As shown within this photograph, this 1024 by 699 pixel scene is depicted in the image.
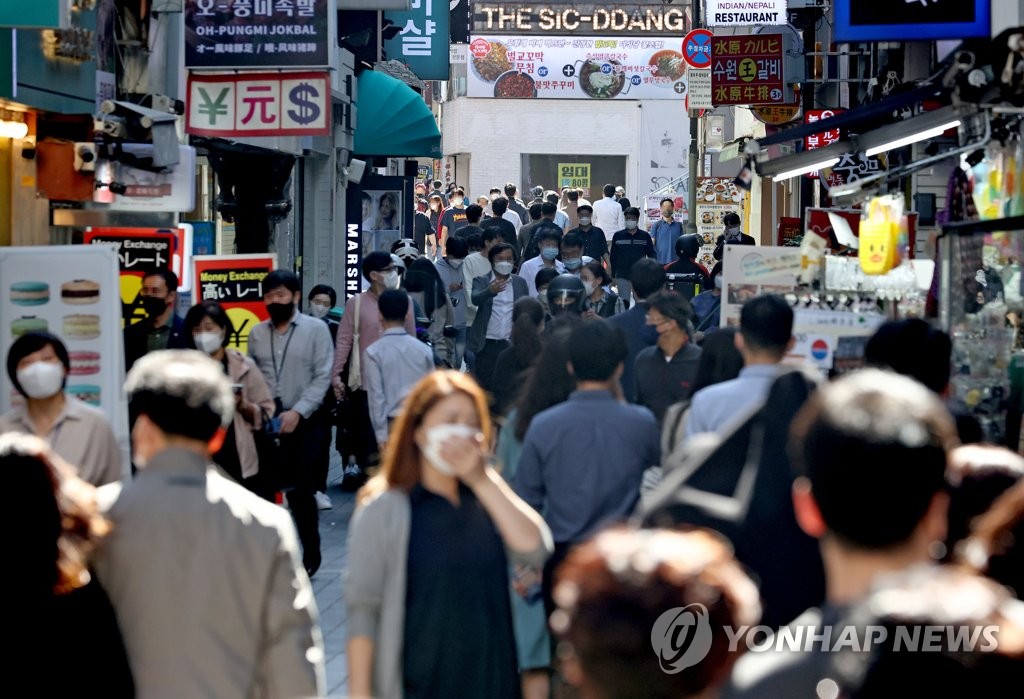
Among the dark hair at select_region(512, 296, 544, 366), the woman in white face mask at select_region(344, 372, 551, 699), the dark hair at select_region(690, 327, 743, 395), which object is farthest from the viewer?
the dark hair at select_region(512, 296, 544, 366)

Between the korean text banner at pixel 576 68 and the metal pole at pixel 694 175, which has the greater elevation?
the korean text banner at pixel 576 68

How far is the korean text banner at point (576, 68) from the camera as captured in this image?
1855 inches

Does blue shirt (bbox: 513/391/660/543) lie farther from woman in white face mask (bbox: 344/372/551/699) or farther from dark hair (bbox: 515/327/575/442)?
woman in white face mask (bbox: 344/372/551/699)

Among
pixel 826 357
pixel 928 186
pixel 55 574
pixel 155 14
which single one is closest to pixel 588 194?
pixel 928 186

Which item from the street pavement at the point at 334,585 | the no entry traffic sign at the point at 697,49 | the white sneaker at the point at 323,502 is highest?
the no entry traffic sign at the point at 697,49

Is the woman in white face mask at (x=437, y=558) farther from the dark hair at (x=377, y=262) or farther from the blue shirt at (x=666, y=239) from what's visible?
the blue shirt at (x=666, y=239)

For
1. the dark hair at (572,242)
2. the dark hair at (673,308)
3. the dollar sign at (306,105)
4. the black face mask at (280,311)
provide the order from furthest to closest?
the dark hair at (572,242)
the dollar sign at (306,105)
the black face mask at (280,311)
the dark hair at (673,308)

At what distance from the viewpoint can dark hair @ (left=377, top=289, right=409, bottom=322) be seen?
10.8 meters

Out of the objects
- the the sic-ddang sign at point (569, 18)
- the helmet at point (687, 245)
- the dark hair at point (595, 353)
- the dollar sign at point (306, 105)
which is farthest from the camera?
the the sic-ddang sign at point (569, 18)

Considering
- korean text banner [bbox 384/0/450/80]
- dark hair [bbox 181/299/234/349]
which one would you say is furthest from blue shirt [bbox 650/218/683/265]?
dark hair [bbox 181/299/234/349]

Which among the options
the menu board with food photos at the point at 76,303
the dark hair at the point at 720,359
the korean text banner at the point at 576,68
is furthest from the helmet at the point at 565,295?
the korean text banner at the point at 576,68

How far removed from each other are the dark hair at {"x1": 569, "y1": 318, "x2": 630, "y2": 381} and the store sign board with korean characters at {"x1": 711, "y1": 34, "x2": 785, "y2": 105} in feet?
49.2

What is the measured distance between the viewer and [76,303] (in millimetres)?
8656

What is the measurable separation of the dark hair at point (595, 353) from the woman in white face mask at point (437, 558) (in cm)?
133
